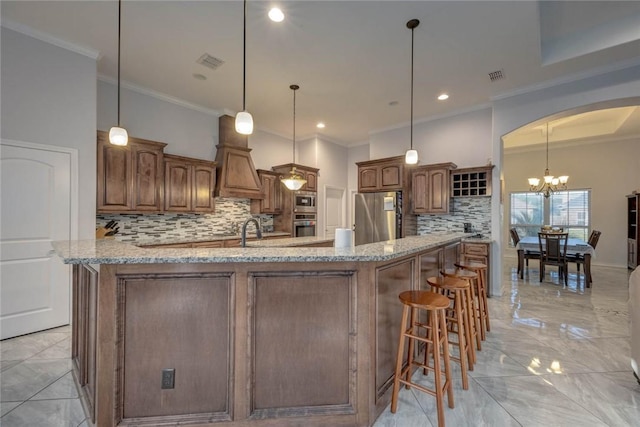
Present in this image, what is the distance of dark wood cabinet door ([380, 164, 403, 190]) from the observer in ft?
17.7

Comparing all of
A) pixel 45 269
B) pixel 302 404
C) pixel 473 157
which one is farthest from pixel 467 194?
pixel 45 269

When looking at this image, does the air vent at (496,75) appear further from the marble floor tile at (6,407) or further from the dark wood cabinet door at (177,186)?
the marble floor tile at (6,407)

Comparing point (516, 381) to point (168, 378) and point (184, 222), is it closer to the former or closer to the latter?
point (168, 378)

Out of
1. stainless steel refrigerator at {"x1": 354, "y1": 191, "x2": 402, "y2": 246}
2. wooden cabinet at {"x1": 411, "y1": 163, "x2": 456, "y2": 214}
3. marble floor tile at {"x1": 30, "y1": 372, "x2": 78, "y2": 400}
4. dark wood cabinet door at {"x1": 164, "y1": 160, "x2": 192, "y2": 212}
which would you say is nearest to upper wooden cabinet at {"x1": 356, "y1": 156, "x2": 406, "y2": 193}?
stainless steel refrigerator at {"x1": 354, "y1": 191, "x2": 402, "y2": 246}

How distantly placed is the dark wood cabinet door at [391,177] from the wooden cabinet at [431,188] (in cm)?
27

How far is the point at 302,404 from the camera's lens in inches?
66.7

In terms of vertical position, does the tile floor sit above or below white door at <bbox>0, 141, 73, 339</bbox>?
below

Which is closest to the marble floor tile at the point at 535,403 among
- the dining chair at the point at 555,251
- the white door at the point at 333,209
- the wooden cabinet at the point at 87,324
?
the wooden cabinet at the point at 87,324

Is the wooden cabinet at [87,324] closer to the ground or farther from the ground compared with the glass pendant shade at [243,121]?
closer to the ground

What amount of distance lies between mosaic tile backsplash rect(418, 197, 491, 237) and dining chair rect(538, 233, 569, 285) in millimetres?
1492

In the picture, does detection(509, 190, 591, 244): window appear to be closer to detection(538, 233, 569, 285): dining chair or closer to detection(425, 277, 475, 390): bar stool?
detection(538, 233, 569, 285): dining chair

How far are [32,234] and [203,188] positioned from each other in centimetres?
214

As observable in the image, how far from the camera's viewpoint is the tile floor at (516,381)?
1808mm

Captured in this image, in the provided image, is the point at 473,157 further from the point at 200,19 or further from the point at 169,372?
the point at 169,372
